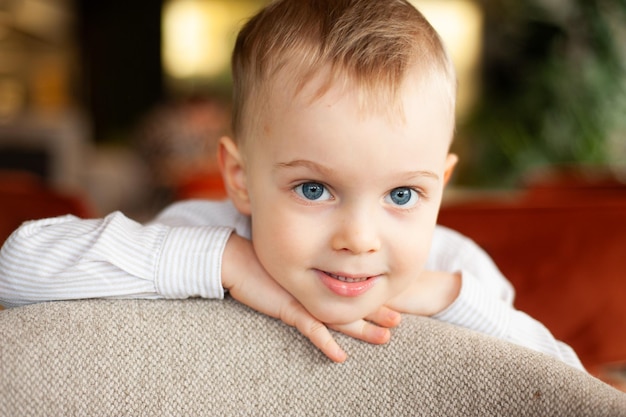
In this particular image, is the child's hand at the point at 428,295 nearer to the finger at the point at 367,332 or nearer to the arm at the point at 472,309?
the arm at the point at 472,309

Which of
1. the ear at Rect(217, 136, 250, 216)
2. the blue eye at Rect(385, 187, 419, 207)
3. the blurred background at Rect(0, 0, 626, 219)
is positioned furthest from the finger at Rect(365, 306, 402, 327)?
the blurred background at Rect(0, 0, 626, 219)

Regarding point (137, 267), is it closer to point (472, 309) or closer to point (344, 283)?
point (344, 283)

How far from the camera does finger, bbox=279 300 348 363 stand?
0.71m

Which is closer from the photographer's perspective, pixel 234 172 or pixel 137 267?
pixel 137 267

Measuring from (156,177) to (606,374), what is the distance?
2.90 metres

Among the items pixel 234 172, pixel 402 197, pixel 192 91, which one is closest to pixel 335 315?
pixel 402 197

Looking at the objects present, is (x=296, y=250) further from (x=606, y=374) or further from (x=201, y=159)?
(x=201, y=159)

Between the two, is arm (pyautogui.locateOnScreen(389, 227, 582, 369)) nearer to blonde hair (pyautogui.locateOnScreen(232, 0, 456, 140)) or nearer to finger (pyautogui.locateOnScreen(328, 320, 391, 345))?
finger (pyautogui.locateOnScreen(328, 320, 391, 345))

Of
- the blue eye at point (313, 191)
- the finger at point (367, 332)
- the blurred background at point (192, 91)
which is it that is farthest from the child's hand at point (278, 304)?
the blurred background at point (192, 91)

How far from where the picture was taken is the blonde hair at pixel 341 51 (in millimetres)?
735

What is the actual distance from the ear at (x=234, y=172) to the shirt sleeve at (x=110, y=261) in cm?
6

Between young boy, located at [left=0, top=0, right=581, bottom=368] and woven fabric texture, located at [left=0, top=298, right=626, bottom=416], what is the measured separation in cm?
3

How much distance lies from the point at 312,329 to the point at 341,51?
28cm

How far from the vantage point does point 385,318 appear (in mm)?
752
